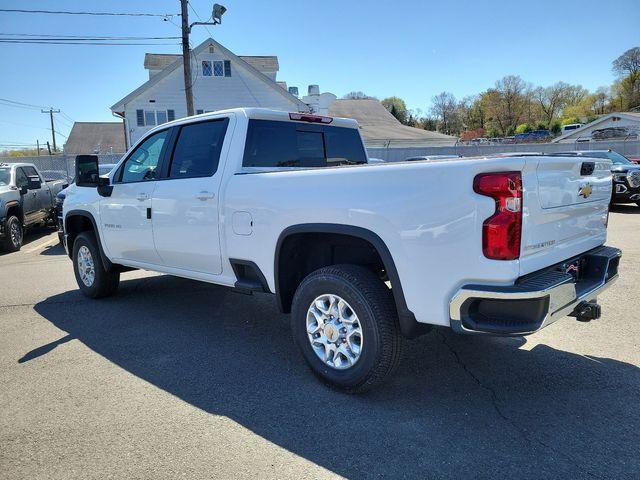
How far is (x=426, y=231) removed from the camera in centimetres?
283

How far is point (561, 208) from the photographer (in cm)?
303

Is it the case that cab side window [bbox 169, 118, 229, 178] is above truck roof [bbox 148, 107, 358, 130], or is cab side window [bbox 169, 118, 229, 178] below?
below

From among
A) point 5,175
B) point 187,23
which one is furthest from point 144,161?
point 187,23

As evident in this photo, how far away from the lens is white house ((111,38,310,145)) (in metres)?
30.4

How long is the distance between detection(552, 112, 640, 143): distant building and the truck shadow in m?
54.7

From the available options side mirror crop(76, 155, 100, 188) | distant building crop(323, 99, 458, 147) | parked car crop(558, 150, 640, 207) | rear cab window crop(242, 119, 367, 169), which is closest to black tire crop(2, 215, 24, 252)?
side mirror crop(76, 155, 100, 188)

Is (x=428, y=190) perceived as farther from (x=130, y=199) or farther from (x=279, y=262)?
(x=130, y=199)

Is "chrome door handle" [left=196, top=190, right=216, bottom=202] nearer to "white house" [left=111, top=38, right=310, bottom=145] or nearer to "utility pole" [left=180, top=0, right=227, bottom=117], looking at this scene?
"utility pole" [left=180, top=0, right=227, bottom=117]

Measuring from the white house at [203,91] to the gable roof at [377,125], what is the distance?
24.9ft

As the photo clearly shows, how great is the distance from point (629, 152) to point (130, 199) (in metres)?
33.6

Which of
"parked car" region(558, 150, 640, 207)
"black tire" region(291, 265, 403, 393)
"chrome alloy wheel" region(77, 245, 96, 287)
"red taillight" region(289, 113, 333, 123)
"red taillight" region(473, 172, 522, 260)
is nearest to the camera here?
"red taillight" region(473, 172, 522, 260)

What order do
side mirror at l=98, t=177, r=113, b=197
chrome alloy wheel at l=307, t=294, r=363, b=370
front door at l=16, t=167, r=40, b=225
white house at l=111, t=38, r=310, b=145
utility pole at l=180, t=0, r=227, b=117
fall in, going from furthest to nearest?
white house at l=111, t=38, r=310, b=145 → utility pole at l=180, t=0, r=227, b=117 → front door at l=16, t=167, r=40, b=225 → side mirror at l=98, t=177, r=113, b=197 → chrome alloy wheel at l=307, t=294, r=363, b=370

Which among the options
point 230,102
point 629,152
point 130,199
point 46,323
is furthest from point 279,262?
Answer: point 629,152

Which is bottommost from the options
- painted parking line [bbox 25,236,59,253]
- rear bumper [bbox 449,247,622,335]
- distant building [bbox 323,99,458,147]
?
painted parking line [bbox 25,236,59,253]
